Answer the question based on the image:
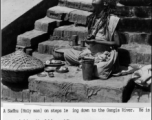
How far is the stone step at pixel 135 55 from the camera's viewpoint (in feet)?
18.8

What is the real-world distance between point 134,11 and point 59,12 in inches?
71.1

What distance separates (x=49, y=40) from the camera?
6934 mm

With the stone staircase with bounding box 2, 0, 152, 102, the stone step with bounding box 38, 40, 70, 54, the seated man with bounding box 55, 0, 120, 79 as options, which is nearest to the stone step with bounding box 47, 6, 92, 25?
the stone staircase with bounding box 2, 0, 152, 102

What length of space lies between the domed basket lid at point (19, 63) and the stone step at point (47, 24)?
1.61 meters

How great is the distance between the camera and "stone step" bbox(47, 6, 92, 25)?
7.09 meters

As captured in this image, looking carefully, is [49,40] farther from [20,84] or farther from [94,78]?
[94,78]

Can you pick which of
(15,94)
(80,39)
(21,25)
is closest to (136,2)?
(80,39)

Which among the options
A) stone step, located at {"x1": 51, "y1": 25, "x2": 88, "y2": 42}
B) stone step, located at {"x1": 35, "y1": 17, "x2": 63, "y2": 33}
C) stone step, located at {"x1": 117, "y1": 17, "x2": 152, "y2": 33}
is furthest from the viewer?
stone step, located at {"x1": 35, "y1": 17, "x2": 63, "y2": 33}

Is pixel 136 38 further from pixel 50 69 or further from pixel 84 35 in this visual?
pixel 50 69

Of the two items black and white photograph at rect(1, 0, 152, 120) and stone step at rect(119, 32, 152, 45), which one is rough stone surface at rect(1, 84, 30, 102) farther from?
stone step at rect(119, 32, 152, 45)

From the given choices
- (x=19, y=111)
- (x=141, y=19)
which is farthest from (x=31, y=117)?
(x=141, y=19)

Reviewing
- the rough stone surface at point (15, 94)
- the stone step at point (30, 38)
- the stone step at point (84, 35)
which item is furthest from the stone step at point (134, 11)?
the rough stone surface at point (15, 94)

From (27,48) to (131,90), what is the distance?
8.36 ft

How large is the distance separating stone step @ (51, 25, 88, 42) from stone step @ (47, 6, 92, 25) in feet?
0.65
